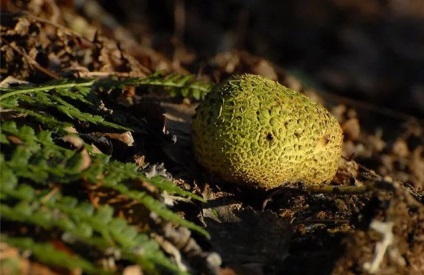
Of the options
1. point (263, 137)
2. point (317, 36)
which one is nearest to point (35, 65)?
point (263, 137)

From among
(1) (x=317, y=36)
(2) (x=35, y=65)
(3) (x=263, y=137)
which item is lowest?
(2) (x=35, y=65)

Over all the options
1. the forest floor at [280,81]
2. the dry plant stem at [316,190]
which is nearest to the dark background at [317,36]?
the forest floor at [280,81]

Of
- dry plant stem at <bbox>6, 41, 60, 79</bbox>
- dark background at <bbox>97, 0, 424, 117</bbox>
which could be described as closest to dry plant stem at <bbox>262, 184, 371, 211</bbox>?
dry plant stem at <bbox>6, 41, 60, 79</bbox>

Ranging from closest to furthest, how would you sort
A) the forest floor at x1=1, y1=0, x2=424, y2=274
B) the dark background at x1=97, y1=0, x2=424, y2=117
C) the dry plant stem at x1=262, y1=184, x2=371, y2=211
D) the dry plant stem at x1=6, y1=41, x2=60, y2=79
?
the forest floor at x1=1, y1=0, x2=424, y2=274 → the dry plant stem at x1=262, y1=184, x2=371, y2=211 → the dry plant stem at x1=6, y1=41, x2=60, y2=79 → the dark background at x1=97, y1=0, x2=424, y2=117

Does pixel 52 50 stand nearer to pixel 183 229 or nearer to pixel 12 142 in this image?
pixel 12 142

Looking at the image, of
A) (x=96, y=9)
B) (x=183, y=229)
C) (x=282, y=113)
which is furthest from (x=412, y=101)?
(x=183, y=229)

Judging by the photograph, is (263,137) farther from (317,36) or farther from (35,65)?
(317,36)

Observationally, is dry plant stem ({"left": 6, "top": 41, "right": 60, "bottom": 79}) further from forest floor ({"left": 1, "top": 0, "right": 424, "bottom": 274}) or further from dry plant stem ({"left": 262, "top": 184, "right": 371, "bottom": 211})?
dry plant stem ({"left": 262, "top": 184, "right": 371, "bottom": 211})

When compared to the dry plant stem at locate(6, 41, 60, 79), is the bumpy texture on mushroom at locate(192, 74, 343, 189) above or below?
above

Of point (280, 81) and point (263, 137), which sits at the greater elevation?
point (263, 137)
